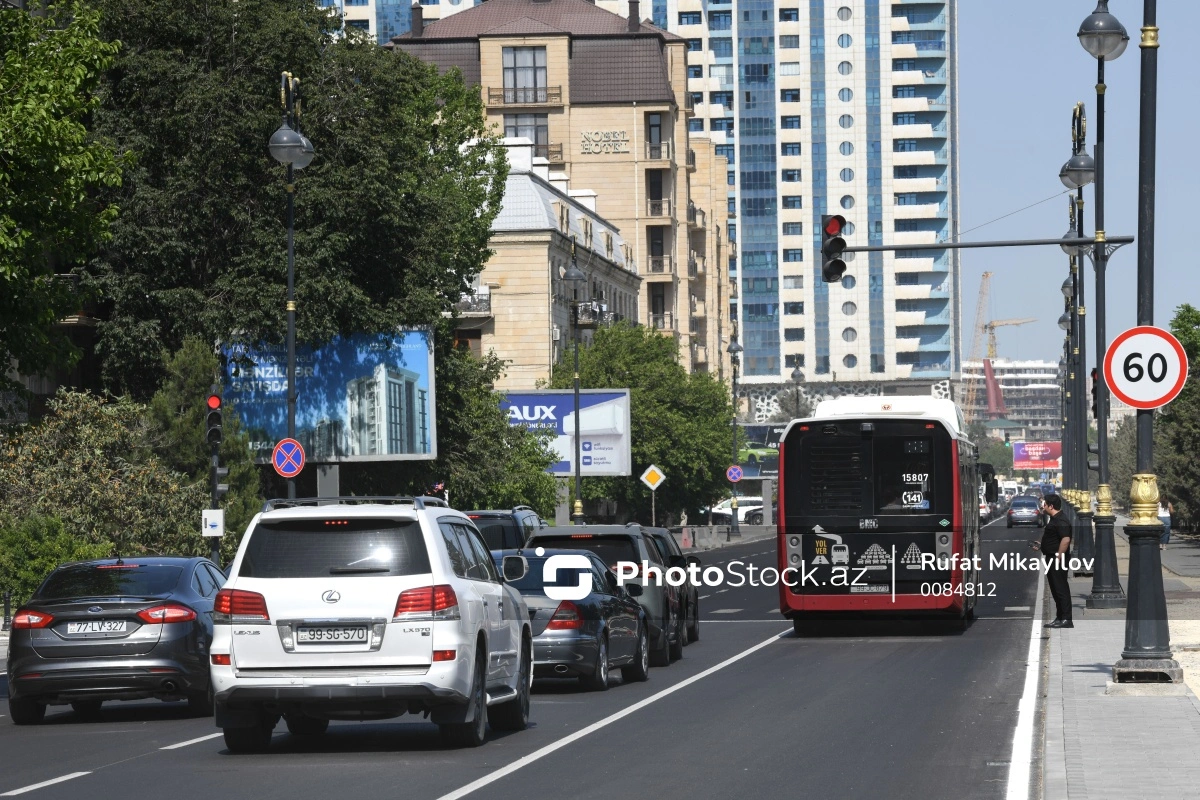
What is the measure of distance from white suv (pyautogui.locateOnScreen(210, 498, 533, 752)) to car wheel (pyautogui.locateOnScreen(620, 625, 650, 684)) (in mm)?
7297

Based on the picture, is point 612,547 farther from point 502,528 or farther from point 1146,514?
point 1146,514

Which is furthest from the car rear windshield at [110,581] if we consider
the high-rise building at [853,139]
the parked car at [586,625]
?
the high-rise building at [853,139]

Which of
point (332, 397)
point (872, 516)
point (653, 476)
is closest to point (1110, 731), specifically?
point (872, 516)

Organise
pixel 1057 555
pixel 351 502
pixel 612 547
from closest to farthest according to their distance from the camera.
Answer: pixel 351 502 < pixel 612 547 < pixel 1057 555

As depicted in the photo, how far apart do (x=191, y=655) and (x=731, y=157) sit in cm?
18186

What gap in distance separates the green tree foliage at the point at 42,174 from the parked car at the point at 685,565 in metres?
8.76

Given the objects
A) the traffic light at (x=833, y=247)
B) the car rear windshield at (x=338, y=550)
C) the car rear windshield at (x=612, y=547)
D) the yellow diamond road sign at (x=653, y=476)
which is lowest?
the yellow diamond road sign at (x=653, y=476)

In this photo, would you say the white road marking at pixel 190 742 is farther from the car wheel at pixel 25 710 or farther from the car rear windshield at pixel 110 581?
the car wheel at pixel 25 710

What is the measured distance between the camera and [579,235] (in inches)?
3713

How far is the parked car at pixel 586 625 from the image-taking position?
64.6 feet

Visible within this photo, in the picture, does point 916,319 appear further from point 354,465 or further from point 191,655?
point 191,655

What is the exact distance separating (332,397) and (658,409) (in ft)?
111

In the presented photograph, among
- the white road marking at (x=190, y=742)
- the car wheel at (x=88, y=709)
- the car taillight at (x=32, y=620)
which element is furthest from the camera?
the car wheel at (x=88, y=709)

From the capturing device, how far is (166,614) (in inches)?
710
